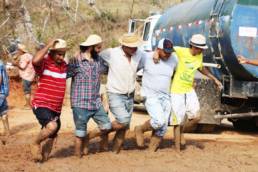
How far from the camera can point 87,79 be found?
23.3 ft

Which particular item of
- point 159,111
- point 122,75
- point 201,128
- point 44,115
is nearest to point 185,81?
point 159,111

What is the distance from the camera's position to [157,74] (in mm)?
7656

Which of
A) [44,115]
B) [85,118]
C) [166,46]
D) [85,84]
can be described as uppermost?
[166,46]

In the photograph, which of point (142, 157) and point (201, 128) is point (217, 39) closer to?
point (201, 128)

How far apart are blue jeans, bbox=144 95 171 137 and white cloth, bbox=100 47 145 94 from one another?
418 millimetres

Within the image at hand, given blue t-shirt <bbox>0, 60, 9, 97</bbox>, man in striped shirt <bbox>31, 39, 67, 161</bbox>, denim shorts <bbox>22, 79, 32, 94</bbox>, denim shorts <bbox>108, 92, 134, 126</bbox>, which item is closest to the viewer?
man in striped shirt <bbox>31, 39, 67, 161</bbox>

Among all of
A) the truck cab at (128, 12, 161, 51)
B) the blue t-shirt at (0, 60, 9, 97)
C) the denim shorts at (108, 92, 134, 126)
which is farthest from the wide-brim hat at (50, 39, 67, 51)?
the truck cab at (128, 12, 161, 51)

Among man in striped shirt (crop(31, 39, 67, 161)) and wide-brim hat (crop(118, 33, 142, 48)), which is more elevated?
wide-brim hat (crop(118, 33, 142, 48))

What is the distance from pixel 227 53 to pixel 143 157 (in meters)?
2.78

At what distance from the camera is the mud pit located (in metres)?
6.84

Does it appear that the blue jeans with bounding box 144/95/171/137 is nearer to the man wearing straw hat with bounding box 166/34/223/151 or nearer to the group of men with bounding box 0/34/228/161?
the group of men with bounding box 0/34/228/161

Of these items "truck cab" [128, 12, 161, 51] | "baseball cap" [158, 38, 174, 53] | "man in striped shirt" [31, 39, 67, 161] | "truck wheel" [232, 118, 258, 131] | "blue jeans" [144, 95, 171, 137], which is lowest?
"truck wheel" [232, 118, 258, 131]

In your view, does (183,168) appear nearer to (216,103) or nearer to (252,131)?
(216,103)

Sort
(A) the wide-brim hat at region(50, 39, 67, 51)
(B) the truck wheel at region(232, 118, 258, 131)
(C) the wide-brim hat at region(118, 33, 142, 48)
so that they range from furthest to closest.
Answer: (B) the truck wheel at region(232, 118, 258, 131), (C) the wide-brim hat at region(118, 33, 142, 48), (A) the wide-brim hat at region(50, 39, 67, 51)
